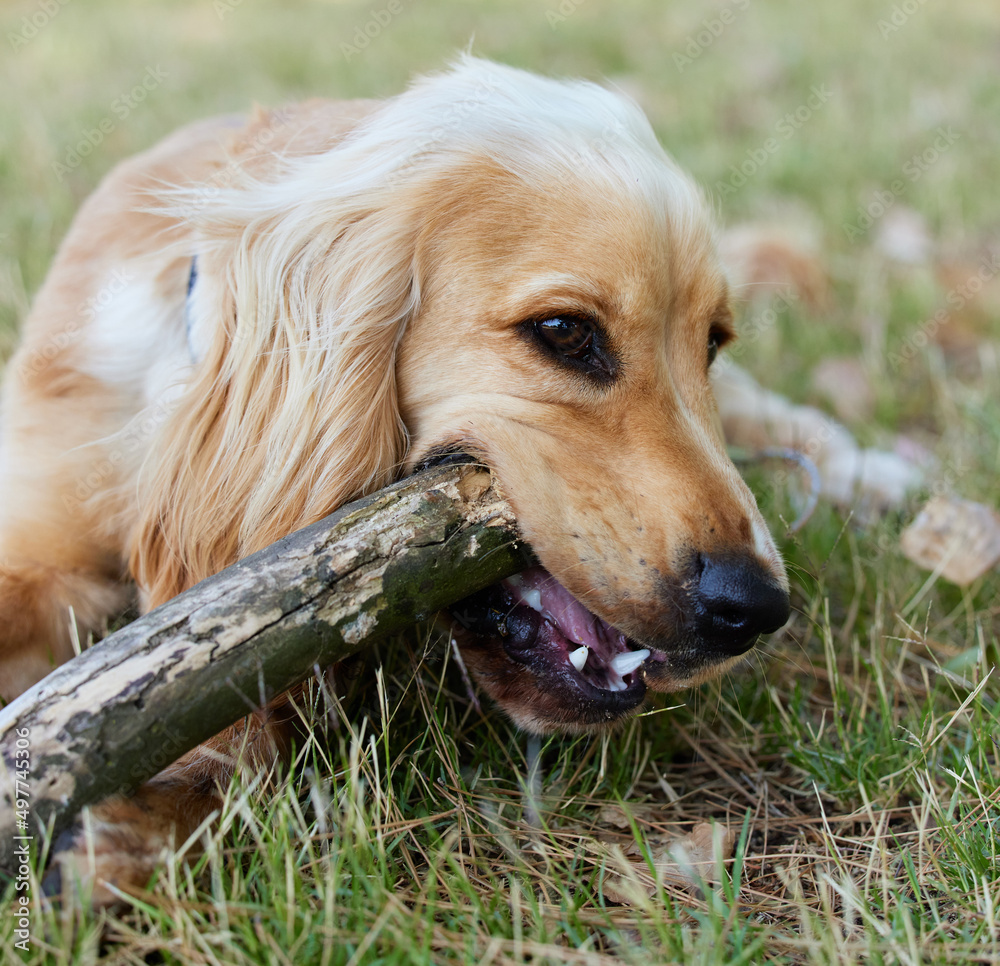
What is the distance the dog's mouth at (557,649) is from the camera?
79.5 inches

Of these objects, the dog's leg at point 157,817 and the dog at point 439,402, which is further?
the dog at point 439,402

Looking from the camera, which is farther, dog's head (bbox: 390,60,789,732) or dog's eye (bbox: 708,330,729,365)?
dog's eye (bbox: 708,330,729,365)

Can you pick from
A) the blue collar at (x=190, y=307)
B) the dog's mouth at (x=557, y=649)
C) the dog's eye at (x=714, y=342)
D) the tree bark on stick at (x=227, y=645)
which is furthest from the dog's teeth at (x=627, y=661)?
the blue collar at (x=190, y=307)

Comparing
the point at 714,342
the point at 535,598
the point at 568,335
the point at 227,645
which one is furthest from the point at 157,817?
the point at 714,342

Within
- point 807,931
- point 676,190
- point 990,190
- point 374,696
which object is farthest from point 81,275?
point 990,190

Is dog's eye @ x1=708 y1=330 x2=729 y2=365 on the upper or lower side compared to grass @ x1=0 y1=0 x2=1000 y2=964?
upper

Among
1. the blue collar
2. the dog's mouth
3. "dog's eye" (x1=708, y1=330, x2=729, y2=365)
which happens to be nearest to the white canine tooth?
the dog's mouth

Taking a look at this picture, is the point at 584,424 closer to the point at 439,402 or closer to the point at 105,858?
the point at 439,402

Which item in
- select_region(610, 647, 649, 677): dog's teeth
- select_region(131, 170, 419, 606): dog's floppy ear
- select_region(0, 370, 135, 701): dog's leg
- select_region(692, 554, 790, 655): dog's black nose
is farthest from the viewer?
select_region(0, 370, 135, 701): dog's leg

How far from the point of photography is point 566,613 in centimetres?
206

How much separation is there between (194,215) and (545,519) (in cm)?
115

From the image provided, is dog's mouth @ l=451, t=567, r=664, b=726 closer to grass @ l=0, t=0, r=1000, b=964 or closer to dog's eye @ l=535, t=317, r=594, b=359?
grass @ l=0, t=0, r=1000, b=964

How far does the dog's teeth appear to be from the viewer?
200 centimetres

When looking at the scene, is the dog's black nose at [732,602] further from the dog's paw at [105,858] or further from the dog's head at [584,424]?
the dog's paw at [105,858]
